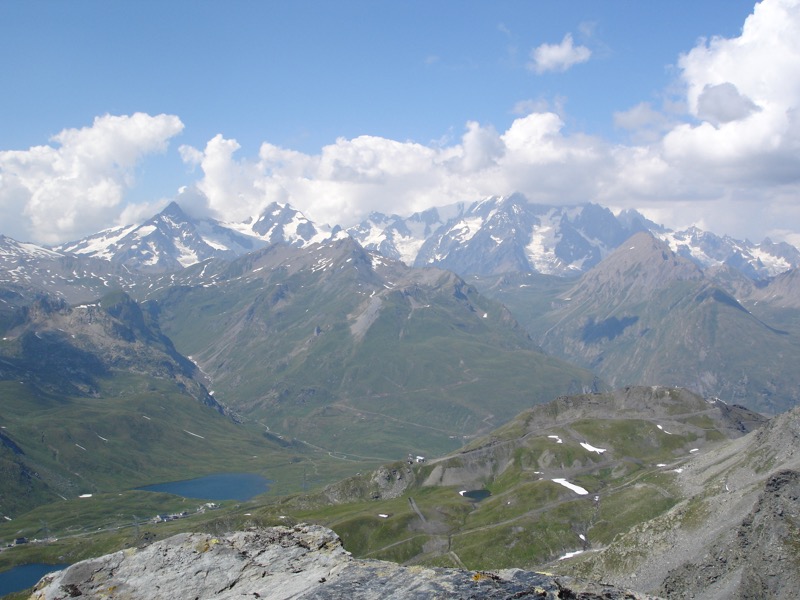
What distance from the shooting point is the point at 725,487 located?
142250 millimetres

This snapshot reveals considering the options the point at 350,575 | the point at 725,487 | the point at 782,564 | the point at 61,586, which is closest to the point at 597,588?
the point at 350,575

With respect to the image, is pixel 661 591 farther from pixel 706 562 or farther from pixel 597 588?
pixel 597 588

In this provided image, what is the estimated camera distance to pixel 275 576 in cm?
3241

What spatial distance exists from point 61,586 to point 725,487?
13942 centimetres

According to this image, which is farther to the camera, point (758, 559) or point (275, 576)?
point (758, 559)

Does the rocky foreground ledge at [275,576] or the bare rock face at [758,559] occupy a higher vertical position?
the rocky foreground ledge at [275,576]

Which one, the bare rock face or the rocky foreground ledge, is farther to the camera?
the bare rock face

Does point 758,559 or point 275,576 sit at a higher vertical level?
point 275,576

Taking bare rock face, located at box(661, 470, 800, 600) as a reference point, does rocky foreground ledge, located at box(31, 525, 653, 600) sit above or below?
above

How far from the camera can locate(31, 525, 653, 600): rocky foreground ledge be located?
28000mm

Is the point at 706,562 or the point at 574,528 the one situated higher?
the point at 706,562

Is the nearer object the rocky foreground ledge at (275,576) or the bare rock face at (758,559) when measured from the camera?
the rocky foreground ledge at (275,576)

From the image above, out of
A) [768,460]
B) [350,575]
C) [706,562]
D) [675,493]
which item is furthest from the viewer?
[675,493]

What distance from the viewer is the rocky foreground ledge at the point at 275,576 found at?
91.9 ft
